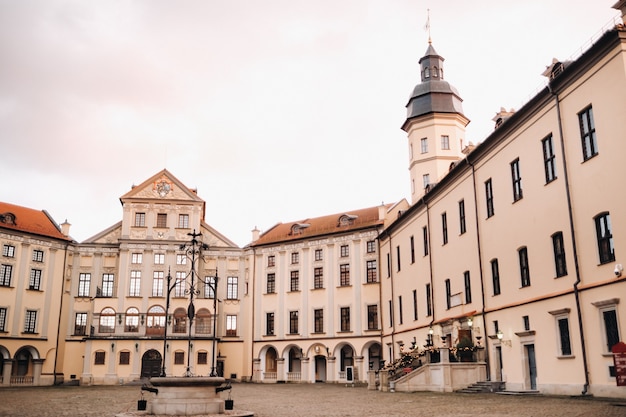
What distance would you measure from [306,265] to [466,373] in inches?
1078

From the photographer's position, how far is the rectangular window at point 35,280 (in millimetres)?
53156

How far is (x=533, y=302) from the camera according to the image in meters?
26.6

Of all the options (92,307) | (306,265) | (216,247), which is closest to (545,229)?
(306,265)

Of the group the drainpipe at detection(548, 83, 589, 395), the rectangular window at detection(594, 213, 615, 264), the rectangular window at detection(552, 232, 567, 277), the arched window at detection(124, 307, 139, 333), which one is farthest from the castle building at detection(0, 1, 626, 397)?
the rectangular window at detection(594, 213, 615, 264)

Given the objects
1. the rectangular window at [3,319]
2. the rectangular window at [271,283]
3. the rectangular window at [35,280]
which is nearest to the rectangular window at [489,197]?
the rectangular window at [271,283]

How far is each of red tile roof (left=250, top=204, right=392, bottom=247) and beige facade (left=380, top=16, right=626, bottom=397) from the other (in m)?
16.4

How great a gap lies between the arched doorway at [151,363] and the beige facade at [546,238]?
2747 cm

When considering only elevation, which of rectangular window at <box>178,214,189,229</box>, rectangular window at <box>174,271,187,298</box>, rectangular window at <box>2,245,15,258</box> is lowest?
rectangular window at <box>174,271,187,298</box>

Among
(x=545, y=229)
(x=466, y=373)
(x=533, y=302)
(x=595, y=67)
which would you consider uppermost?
(x=595, y=67)

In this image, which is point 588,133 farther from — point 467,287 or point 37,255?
point 37,255

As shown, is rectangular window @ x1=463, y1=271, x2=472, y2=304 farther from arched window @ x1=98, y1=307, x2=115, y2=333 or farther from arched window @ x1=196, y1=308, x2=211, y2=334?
arched window @ x1=98, y1=307, x2=115, y2=333

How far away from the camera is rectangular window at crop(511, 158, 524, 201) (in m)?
28.6

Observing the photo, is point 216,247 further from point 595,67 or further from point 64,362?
point 595,67

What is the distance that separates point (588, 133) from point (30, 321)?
→ 1857 inches
